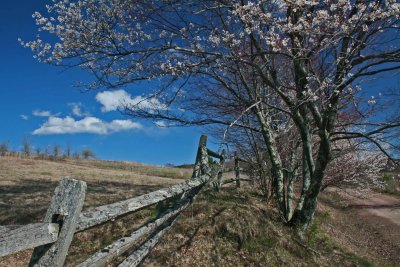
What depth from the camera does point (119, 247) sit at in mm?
4602

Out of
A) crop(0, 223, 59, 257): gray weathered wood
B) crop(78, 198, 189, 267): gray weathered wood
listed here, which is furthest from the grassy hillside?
crop(0, 223, 59, 257): gray weathered wood

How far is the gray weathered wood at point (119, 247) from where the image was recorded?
4.10 metres

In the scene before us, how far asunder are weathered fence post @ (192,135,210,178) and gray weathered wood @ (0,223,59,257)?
5.31 metres

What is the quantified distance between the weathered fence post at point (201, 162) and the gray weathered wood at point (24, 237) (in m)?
5.31

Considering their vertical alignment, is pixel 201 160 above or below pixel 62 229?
above

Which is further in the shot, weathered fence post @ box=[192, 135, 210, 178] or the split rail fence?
weathered fence post @ box=[192, 135, 210, 178]

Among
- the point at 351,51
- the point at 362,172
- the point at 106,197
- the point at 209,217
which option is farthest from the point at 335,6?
the point at 362,172

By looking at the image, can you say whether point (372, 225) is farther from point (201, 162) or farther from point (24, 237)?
point (24, 237)

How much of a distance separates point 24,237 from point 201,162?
5948 millimetres

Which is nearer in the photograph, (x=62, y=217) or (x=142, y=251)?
(x=62, y=217)

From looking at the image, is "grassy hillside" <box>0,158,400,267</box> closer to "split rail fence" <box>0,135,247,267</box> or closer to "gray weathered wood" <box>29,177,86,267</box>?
"split rail fence" <box>0,135,247,267</box>

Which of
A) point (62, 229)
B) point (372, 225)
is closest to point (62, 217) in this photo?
point (62, 229)

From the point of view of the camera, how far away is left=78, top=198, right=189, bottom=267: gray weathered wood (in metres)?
4.10

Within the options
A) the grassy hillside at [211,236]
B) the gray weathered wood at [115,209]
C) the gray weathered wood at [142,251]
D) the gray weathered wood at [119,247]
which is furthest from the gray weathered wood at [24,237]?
the grassy hillside at [211,236]
